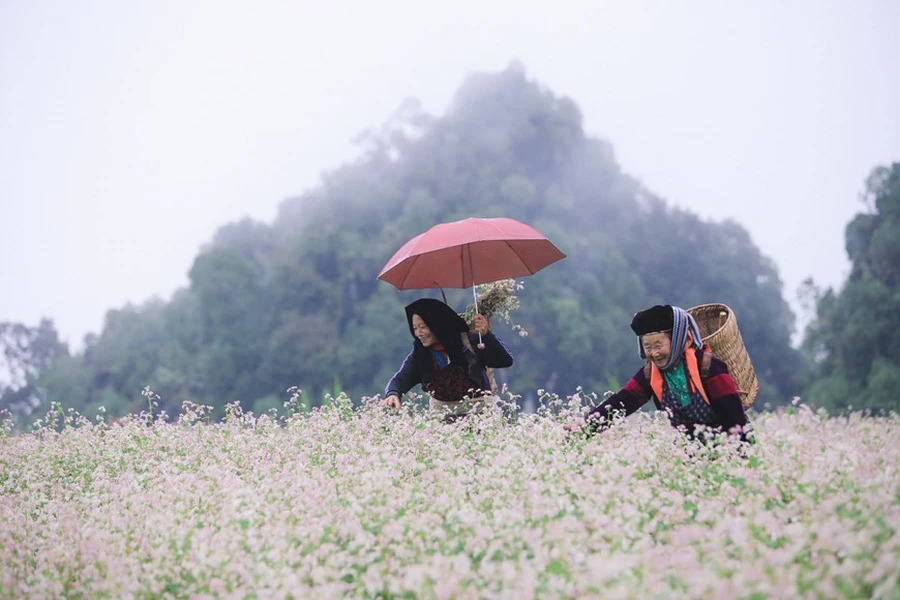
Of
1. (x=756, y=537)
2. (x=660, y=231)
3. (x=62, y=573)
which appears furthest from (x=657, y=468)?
(x=660, y=231)

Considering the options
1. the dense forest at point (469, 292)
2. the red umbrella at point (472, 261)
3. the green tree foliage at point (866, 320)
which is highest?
the dense forest at point (469, 292)

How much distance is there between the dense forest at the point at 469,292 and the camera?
A: 3456 cm

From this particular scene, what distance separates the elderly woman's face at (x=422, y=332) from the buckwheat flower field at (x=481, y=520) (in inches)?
39.8

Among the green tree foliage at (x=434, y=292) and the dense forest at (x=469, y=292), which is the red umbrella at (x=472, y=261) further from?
the green tree foliage at (x=434, y=292)

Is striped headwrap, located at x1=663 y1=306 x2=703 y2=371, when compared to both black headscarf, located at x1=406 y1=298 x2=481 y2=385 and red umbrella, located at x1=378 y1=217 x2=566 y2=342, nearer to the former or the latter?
black headscarf, located at x1=406 y1=298 x2=481 y2=385

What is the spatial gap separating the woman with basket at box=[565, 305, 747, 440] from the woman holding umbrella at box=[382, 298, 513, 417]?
67.1 inches

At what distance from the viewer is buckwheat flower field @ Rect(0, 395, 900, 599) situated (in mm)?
3535

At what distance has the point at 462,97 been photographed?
167ft

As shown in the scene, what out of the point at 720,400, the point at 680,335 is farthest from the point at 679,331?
the point at 720,400

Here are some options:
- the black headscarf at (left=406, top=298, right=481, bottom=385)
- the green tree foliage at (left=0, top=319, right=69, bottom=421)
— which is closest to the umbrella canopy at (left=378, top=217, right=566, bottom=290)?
the black headscarf at (left=406, top=298, right=481, bottom=385)

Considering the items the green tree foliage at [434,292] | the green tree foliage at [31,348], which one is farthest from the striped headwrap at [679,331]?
the green tree foliage at [31,348]

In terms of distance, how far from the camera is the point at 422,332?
7742mm

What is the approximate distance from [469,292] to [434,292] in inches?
188

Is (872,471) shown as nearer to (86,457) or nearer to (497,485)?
(497,485)
